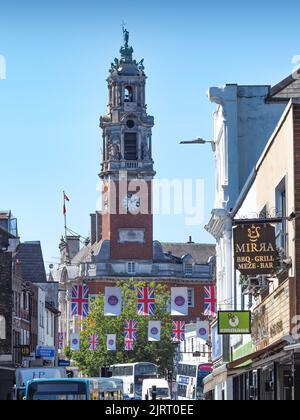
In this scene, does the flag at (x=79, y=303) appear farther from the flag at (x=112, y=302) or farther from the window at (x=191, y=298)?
the window at (x=191, y=298)

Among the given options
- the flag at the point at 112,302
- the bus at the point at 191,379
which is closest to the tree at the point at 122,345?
the bus at the point at 191,379

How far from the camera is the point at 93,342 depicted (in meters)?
116

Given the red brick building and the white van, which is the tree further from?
the red brick building

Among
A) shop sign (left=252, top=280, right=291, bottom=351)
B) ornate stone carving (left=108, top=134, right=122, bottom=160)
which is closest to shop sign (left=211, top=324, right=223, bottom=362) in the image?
shop sign (left=252, top=280, right=291, bottom=351)

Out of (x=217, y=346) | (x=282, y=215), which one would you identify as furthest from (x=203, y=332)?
(x=282, y=215)

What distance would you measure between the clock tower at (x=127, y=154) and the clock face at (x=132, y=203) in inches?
44.4

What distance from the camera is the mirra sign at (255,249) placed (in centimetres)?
3189

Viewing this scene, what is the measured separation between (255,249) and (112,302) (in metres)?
47.6

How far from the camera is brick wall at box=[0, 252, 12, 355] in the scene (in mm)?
83438

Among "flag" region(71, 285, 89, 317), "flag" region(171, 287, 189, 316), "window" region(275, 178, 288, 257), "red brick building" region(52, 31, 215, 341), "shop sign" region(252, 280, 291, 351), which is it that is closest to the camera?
"shop sign" region(252, 280, 291, 351)

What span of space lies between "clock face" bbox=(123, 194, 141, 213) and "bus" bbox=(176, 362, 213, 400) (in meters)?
62.3

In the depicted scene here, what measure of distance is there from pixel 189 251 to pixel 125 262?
29530 millimetres

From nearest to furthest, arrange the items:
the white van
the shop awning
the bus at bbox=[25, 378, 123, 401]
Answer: the shop awning, the bus at bbox=[25, 378, 123, 401], the white van

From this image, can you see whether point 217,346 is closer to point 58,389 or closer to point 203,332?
point 58,389
